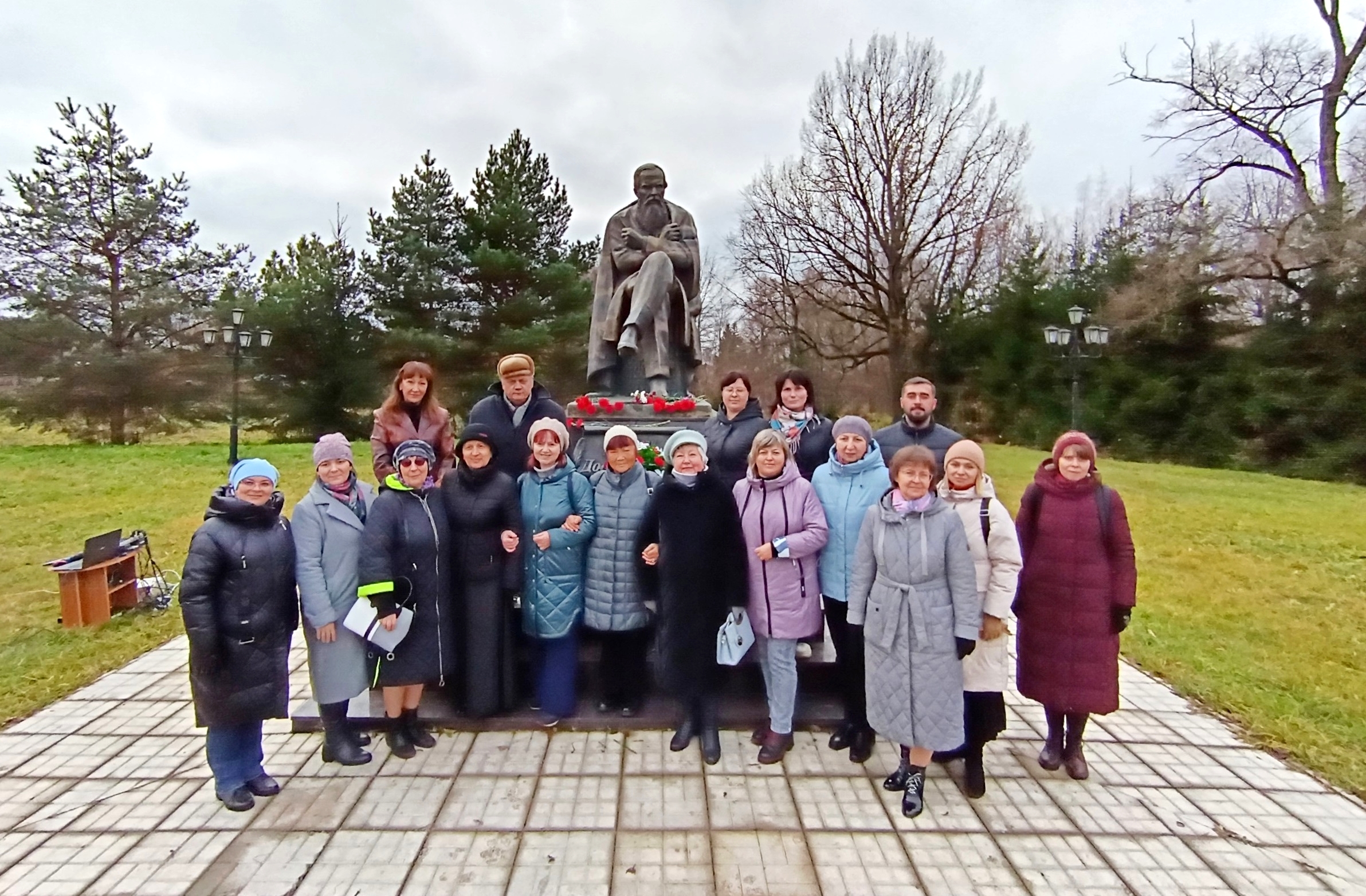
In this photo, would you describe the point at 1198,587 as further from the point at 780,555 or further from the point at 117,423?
the point at 117,423

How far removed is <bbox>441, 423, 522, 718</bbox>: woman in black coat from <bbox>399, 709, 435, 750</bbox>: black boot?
0.72 ft

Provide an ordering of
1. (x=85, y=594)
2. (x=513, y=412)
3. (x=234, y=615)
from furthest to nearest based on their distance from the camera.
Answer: (x=85, y=594), (x=513, y=412), (x=234, y=615)

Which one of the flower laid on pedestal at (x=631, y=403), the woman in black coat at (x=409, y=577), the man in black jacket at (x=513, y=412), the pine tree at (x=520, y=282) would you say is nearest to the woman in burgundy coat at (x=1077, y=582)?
the flower laid on pedestal at (x=631, y=403)

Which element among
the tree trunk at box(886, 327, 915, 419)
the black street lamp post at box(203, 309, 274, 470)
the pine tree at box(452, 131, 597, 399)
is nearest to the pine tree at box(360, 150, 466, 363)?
the pine tree at box(452, 131, 597, 399)

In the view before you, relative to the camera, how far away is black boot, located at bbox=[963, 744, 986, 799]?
9.30 feet

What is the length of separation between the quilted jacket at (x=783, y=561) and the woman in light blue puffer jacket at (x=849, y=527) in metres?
0.10

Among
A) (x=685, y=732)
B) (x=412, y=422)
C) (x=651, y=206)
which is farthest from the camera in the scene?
(x=651, y=206)

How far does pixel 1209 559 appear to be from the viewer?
7211 mm

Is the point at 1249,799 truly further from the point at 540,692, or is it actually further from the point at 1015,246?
the point at 1015,246

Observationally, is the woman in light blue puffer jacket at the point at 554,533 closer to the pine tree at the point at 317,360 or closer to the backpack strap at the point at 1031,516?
the backpack strap at the point at 1031,516

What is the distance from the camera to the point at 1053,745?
10.2 feet

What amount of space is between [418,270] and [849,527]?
1754 centimetres

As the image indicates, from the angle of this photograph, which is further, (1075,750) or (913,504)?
(1075,750)

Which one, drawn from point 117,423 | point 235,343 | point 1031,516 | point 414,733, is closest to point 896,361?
point 235,343
